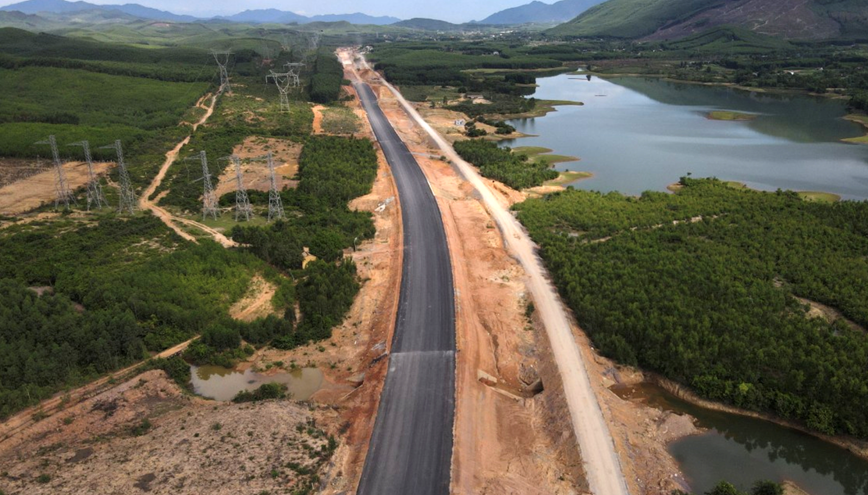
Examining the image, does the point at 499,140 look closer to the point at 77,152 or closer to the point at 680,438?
the point at 77,152

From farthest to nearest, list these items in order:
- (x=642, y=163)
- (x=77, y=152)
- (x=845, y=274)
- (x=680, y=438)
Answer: (x=642, y=163) → (x=77, y=152) → (x=845, y=274) → (x=680, y=438)

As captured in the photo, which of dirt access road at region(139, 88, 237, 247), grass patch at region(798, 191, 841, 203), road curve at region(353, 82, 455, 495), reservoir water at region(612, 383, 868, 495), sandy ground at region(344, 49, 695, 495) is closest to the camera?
road curve at region(353, 82, 455, 495)

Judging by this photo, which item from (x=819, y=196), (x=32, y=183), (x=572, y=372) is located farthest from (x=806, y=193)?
(x=32, y=183)

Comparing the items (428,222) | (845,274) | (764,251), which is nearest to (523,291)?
(428,222)

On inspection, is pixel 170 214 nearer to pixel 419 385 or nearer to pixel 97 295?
pixel 97 295

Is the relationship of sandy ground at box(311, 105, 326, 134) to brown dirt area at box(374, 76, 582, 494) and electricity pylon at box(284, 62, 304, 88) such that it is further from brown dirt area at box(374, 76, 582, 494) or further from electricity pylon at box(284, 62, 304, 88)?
brown dirt area at box(374, 76, 582, 494)

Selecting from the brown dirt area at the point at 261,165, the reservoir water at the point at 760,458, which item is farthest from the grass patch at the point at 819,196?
the brown dirt area at the point at 261,165

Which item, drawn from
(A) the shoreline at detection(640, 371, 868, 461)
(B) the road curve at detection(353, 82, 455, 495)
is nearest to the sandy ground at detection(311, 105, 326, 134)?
(B) the road curve at detection(353, 82, 455, 495)

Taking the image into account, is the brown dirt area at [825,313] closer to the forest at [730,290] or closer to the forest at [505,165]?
the forest at [730,290]
